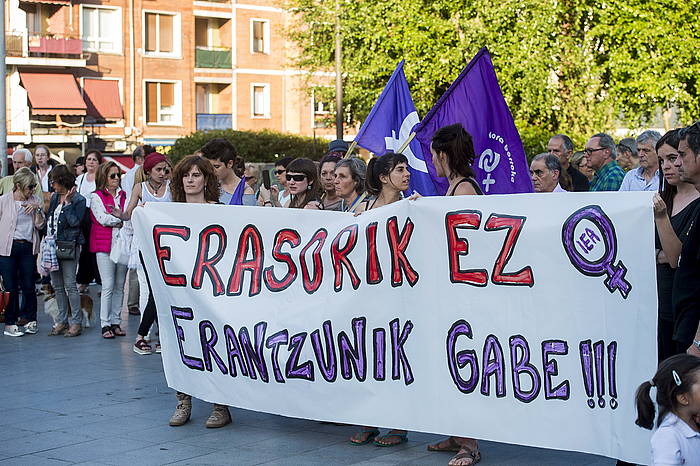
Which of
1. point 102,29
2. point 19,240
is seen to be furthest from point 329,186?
point 102,29

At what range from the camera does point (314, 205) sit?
7.89 meters

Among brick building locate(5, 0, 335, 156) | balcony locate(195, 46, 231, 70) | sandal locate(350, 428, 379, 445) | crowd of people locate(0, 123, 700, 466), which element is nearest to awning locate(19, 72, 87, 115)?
brick building locate(5, 0, 335, 156)

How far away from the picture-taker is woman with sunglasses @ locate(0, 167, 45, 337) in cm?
1163

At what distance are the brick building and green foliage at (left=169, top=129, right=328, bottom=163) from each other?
17.8ft

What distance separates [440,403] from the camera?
6.25 meters

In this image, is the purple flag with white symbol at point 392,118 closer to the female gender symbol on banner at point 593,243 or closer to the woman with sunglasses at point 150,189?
the woman with sunglasses at point 150,189

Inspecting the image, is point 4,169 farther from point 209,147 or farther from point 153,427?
point 153,427

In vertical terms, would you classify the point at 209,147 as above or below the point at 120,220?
above

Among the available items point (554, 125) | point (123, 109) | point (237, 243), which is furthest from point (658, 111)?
point (237, 243)

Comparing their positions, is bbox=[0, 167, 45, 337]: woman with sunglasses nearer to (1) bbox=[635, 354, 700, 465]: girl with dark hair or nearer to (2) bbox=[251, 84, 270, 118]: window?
(1) bbox=[635, 354, 700, 465]: girl with dark hair

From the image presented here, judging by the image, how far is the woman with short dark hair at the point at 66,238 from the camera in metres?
11.5

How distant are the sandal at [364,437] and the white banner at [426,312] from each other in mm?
312

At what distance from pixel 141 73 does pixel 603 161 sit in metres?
40.6

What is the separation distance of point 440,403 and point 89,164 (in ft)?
29.8
